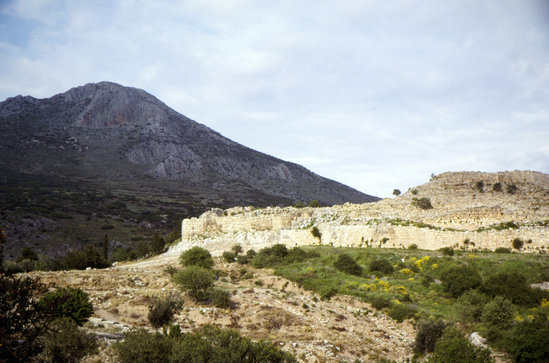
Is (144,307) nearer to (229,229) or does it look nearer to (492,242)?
(229,229)

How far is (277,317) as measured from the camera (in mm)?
16312

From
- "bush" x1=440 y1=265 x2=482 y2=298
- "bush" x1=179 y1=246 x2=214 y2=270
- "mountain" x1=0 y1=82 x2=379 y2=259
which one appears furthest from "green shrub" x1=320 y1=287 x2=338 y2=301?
"mountain" x1=0 y1=82 x2=379 y2=259

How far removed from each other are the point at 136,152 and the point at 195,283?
347 ft

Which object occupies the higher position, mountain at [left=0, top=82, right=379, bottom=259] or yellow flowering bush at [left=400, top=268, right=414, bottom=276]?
mountain at [left=0, top=82, right=379, bottom=259]

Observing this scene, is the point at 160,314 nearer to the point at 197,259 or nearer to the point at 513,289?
the point at 197,259

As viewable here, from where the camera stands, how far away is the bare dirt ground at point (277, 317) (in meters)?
13.8

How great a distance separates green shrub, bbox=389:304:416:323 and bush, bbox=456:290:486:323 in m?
1.95

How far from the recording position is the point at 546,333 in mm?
10992

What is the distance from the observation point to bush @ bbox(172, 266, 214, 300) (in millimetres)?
18547

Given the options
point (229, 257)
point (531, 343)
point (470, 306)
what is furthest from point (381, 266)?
point (531, 343)

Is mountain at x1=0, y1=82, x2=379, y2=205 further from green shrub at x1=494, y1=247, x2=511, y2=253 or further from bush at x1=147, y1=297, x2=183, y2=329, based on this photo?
bush at x1=147, y1=297, x2=183, y2=329

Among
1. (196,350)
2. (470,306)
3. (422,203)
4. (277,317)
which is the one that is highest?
(422,203)

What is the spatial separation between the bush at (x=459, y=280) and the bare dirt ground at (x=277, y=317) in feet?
12.3

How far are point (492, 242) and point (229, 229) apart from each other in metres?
22.2
